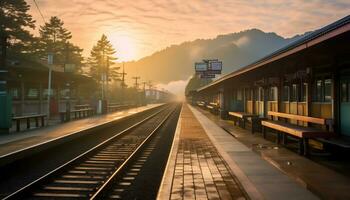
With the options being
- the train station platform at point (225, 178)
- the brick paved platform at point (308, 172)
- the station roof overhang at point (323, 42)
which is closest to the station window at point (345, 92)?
the station roof overhang at point (323, 42)

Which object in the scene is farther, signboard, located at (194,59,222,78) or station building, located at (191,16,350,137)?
signboard, located at (194,59,222,78)

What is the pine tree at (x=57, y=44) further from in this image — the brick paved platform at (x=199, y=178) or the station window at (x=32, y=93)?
the brick paved platform at (x=199, y=178)

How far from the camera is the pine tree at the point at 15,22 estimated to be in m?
46.5

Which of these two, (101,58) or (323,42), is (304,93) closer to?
(323,42)

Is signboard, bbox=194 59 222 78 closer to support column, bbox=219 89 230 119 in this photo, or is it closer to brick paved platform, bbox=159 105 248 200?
support column, bbox=219 89 230 119

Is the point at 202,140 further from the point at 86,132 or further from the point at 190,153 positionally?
the point at 86,132

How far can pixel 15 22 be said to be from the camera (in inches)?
1887

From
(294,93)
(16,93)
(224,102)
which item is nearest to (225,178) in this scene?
(294,93)

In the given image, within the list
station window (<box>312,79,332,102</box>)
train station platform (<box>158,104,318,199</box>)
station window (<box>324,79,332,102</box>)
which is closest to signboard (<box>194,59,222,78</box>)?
station window (<box>312,79,332,102</box>)

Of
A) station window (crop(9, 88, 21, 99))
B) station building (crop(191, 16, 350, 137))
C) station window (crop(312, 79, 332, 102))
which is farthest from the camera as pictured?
station window (crop(9, 88, 21, 99))

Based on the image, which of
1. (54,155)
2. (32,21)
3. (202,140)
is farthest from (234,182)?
(32,21)

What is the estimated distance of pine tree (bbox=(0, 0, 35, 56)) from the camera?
153ft

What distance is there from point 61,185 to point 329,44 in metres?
6.90

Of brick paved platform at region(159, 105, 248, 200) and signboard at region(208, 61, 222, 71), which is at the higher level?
signboard at region(208, 61, 222, 71)
